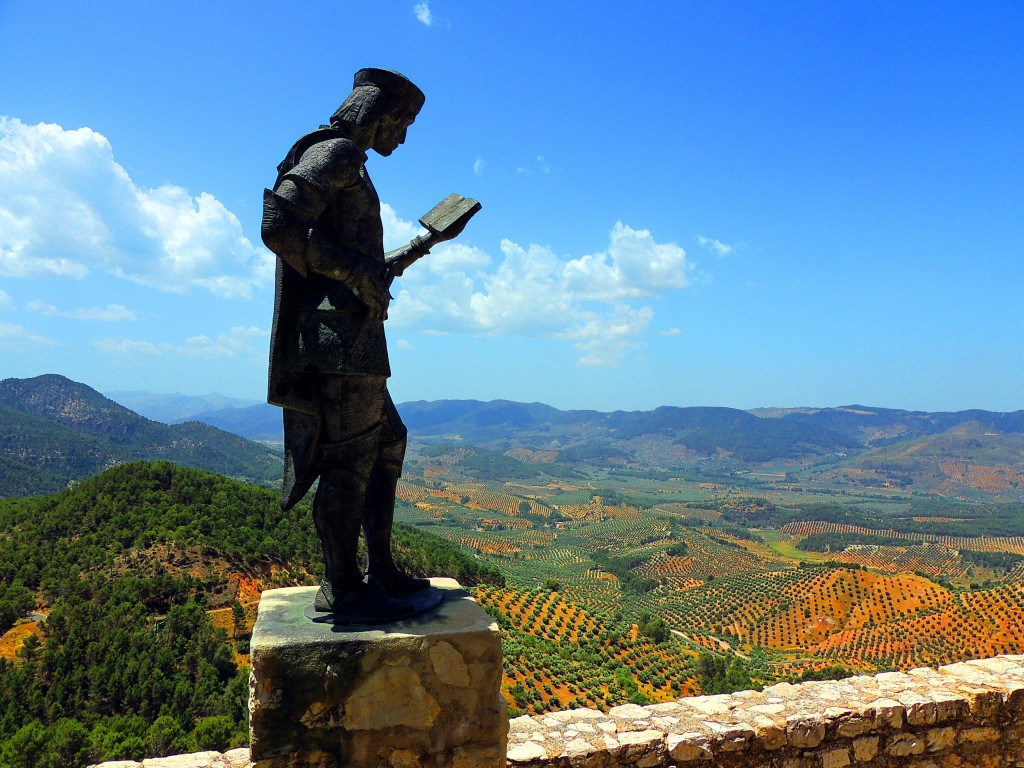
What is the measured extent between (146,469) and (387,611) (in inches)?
1183

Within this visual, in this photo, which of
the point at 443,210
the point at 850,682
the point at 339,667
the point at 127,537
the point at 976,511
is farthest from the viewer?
the point at 976,511

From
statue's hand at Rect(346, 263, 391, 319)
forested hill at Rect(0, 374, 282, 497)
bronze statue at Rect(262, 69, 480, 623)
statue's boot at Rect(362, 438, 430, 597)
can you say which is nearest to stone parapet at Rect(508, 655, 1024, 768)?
statue's boot at Rect(362, 438, 430, 597)

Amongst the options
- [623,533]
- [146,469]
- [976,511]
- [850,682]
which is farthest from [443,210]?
[976,511]

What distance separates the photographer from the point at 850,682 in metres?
5.71

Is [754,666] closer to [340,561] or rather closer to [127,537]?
[127,537]

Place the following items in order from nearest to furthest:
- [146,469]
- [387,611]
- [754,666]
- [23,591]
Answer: [387,611]
[23,591]
[754,666]
[146,469]

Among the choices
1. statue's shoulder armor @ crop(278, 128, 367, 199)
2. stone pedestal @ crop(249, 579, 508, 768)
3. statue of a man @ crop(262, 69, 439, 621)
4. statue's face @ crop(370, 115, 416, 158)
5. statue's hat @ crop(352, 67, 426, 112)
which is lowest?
stone pedestal @ crop(249, 579, 508, 768)

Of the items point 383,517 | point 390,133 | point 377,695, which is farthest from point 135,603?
point 390,133

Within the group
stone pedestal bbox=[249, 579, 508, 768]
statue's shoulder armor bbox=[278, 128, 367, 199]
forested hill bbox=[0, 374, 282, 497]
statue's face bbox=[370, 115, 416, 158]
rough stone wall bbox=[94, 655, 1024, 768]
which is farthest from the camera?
forested hill bbox=[0, 374, 282, 497]

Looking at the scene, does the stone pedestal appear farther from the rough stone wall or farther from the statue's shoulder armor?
the statue's shoulder armor

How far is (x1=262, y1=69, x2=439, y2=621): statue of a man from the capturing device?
10.1 feet

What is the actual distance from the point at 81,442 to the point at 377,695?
80.3 m

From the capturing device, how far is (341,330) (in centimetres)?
312

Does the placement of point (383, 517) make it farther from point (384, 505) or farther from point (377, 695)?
point (377, 695)
